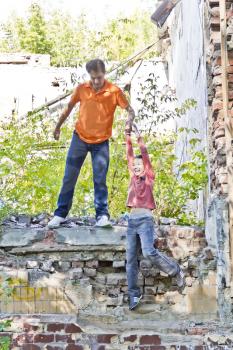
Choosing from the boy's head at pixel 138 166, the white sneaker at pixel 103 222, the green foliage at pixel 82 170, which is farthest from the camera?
the green foliage at pixel 82 170

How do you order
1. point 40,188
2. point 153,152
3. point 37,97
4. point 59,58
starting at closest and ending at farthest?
point 153,152
point 40,188
point 37,97
point 59,58

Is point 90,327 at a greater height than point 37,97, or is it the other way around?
point 37,97

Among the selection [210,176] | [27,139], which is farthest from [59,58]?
[210,176]

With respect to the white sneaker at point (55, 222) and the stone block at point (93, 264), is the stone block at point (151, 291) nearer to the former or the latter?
the stone block at point (93, 264)

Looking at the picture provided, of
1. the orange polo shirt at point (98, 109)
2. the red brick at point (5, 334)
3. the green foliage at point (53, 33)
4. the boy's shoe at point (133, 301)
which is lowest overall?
the red brick at point (5, 334)

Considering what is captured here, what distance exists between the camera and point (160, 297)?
228 inches

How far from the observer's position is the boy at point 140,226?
5.59m

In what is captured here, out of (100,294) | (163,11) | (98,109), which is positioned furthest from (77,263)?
(163,11)

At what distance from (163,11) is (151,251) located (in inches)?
325

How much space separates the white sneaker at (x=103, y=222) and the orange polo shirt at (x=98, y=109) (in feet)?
2.37

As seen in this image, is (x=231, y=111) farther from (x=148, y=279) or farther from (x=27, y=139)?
(x=27, y=139)

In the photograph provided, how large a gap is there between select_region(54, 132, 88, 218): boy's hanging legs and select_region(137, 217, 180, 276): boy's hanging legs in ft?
2.92

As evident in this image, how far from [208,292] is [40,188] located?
3546mm

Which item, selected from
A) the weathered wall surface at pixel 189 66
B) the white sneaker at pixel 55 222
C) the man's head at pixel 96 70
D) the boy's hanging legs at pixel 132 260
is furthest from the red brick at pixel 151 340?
the man's head at pixel 96 70
